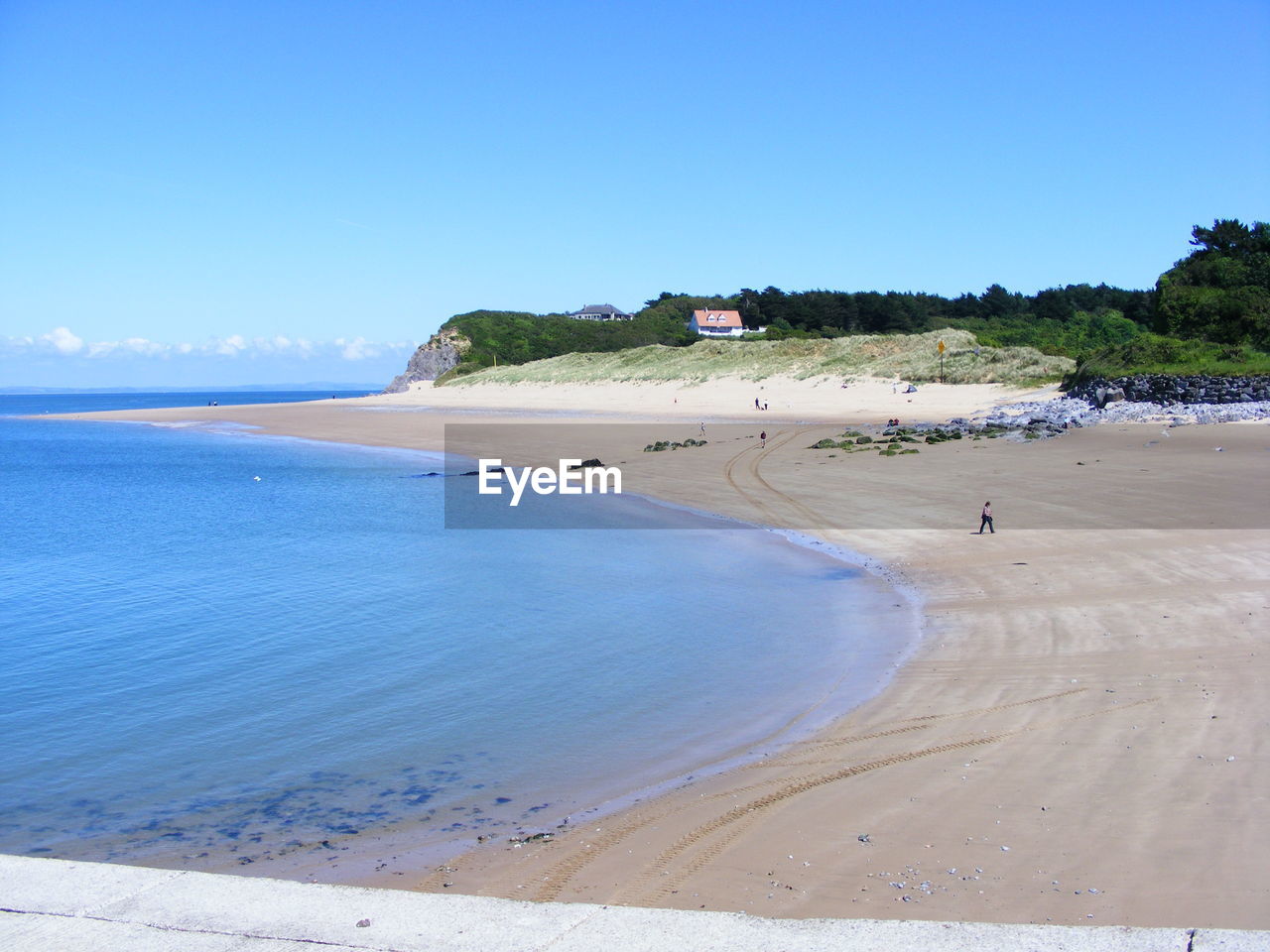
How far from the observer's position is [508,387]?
7925cm

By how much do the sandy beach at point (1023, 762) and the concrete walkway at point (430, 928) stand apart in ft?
2.89

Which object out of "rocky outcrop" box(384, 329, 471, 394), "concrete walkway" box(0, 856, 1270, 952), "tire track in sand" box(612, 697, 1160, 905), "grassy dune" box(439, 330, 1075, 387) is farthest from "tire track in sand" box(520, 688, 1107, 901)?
"rocky outcrop" box(384, 329, 471, 394)

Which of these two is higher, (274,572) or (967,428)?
(967,428)

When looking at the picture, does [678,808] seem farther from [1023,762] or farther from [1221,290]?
[1221,290]

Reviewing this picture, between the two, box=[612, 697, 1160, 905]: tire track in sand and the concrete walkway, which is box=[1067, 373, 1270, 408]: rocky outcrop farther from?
the concrete walkway

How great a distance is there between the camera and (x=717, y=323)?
9988 cm

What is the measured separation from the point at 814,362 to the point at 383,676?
53.0 metres

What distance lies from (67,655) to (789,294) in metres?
96.9

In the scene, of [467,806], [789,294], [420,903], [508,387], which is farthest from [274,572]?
[789,294]

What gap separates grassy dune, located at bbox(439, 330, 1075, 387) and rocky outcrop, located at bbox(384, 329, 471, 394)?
25.7 meters

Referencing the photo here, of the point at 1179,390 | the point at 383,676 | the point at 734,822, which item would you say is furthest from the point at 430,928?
the point at 1179,390

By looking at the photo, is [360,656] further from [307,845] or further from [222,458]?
[222,458]

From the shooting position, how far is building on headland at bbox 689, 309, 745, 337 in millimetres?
99250

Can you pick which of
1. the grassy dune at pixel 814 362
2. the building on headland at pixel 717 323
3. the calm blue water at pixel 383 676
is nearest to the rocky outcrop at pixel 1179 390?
the grassy dune at pixel 814 362
